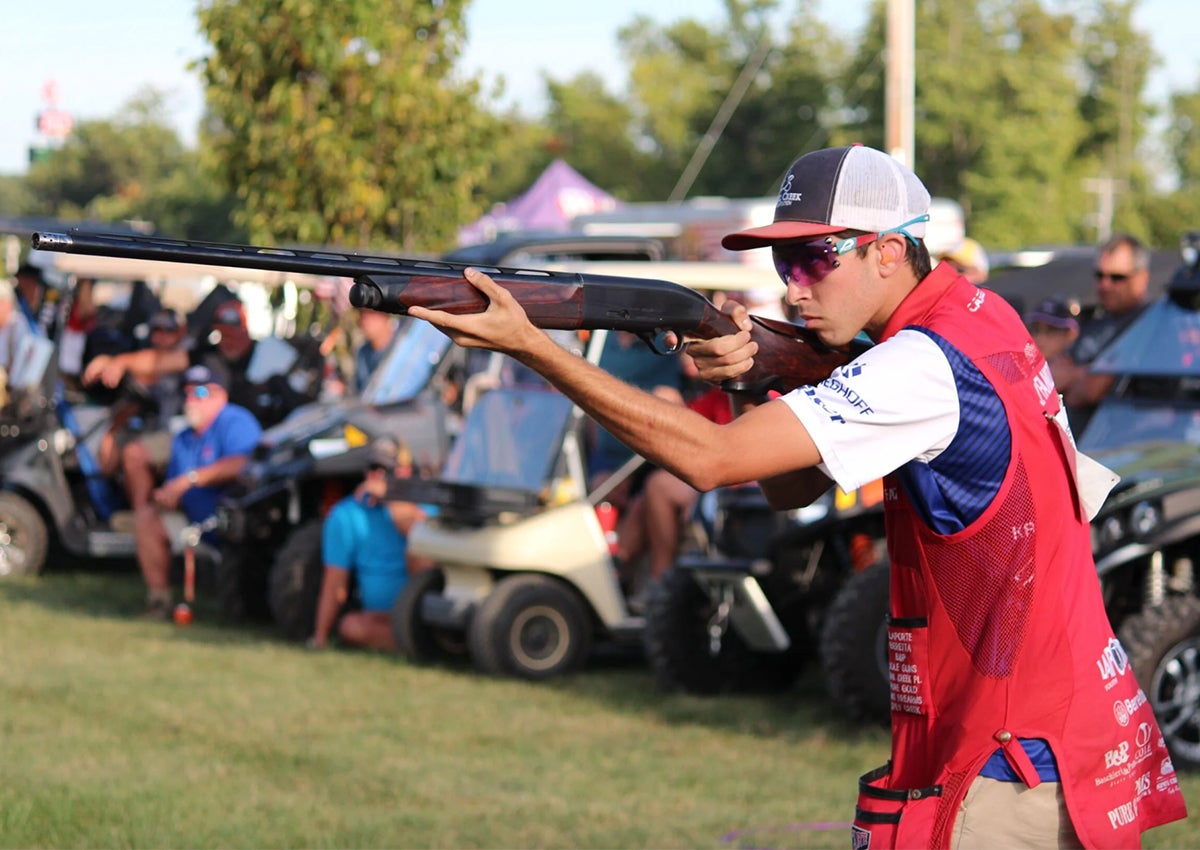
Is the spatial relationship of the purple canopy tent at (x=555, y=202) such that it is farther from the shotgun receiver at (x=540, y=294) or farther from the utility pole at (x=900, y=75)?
the shotgun receiver at (x=540, y=294)

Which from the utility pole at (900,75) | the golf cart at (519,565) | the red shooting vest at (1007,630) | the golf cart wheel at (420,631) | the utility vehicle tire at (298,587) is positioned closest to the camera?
the red shooting vest at (1007,630)

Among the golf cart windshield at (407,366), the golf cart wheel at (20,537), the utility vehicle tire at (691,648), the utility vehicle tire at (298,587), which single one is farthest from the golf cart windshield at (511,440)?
the golf cart wheel at (20,537)

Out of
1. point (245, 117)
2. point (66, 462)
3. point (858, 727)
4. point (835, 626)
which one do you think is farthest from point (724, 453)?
point (245, 117)

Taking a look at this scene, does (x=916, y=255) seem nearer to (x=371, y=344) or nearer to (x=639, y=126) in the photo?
(x=371, y=344)

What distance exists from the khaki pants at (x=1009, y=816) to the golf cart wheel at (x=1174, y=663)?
4667mm

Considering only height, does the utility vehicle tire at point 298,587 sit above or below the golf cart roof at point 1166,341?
below

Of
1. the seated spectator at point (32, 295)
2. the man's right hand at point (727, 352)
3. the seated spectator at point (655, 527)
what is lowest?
the seated spectator at point (655, 527)

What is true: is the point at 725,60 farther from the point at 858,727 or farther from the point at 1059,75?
the point at 858,727

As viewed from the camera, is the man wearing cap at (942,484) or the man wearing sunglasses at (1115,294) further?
the man wearing sunglasses at (1115,294)

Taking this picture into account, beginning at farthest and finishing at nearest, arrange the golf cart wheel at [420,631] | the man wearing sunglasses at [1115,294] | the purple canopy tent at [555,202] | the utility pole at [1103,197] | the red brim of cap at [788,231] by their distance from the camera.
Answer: the utility pole at [1103,197], the purple canopy tent at [555,202], the golf cart wheel at [420,631], the man wearing sunglasses at [1115,294], the red brim of cap at [788,231]

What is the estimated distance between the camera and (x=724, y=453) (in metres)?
3.16

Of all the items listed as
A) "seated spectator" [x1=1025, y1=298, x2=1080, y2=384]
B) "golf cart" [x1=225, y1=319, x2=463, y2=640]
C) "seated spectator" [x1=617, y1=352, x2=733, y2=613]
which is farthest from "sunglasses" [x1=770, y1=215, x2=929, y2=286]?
"golf cart" [x1=225, y1=319, x2=463, y2=640]

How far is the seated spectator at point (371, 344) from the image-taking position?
522 inches

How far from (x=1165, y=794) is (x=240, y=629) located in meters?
9.55
